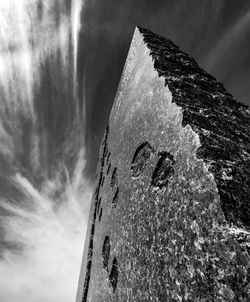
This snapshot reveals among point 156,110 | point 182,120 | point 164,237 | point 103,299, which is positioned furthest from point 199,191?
point 103,299

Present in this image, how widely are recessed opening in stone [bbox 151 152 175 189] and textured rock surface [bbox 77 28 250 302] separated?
0.05ft

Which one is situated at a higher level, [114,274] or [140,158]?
[140,158]

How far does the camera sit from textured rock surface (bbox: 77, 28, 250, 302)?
2158 mm

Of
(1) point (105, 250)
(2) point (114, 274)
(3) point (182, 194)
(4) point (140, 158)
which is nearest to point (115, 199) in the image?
(1) point (105, 250)

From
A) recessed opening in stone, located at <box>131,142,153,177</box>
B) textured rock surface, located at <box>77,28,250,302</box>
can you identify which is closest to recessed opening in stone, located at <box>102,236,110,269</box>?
textured rock surface, located at <box>77,28,250,302</box>

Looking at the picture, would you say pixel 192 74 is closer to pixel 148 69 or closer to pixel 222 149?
Answer: pixel 148 69

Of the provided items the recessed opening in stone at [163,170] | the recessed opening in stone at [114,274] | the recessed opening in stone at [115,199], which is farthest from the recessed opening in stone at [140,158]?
the recessed opening in stone at [114,274]

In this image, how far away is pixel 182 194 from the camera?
290 centimetres

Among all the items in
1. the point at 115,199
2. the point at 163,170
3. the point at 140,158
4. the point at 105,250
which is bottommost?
the point at 163,170

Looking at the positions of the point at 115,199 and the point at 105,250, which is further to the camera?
the point at 105,250

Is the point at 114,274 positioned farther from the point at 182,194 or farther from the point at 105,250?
the point at 182,194

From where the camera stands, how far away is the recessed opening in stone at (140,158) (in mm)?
4641

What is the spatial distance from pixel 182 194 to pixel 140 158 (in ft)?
7.53

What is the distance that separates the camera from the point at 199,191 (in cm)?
260
